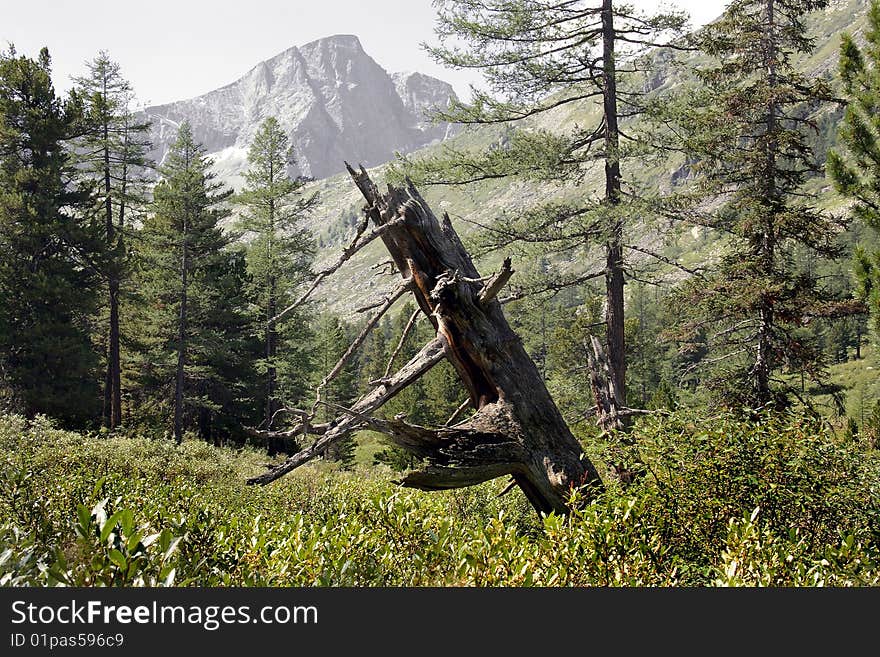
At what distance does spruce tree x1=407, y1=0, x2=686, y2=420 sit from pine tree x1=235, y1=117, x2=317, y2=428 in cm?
1698

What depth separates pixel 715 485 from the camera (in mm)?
4664

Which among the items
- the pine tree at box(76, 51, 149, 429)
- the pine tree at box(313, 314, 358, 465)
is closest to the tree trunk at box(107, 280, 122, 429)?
the pine tree at box(76, 51, 149, 429)

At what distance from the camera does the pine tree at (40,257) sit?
21.0m

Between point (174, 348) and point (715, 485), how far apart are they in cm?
2567

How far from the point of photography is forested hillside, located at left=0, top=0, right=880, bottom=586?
3916mm

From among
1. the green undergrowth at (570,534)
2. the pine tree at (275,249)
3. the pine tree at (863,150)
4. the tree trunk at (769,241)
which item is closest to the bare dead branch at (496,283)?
the green undergrowth at (570,534)

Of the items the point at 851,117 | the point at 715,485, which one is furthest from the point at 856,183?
the point at 715,485

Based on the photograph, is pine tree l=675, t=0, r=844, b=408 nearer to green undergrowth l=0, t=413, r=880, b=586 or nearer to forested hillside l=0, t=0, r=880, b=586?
forested hillside l=0, t=0, r=880, b=586

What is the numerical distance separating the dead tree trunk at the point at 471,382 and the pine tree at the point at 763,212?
9482 mm

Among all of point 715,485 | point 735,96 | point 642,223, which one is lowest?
point 715,485

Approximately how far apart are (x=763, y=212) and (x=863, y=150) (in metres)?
2.28

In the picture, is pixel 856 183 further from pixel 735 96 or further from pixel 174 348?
pixel 174 348

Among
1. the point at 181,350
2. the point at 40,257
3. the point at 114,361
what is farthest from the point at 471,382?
the point at 114,361

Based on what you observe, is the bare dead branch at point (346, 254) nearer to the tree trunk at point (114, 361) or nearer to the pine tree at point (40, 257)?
the pine tree at point (40, 257)
